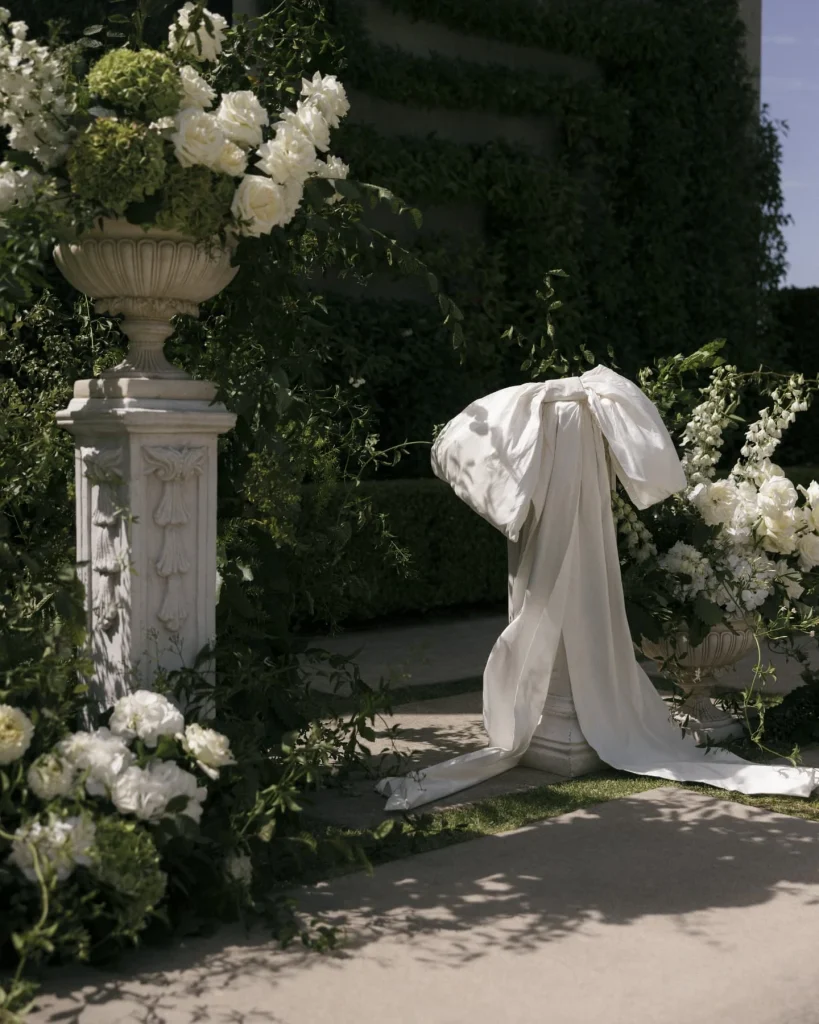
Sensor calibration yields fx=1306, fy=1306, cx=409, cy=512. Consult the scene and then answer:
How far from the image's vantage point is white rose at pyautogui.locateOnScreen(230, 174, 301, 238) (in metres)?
3.04

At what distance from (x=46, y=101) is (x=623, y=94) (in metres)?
7.63

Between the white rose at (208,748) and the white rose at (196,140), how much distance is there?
4.19ft

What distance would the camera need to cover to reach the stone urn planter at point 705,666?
4504mm

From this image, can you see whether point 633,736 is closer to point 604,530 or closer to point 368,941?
point 604,530

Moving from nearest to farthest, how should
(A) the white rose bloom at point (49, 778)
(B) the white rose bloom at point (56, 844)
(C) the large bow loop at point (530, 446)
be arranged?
1. (B) the white rose bloom at point (56, 844)
2. (A) the white rose bloom at point (49, 778)
3. (C) the large bow loop at point (530, 446)

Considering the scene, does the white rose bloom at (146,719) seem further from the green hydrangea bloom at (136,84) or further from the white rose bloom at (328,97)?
the white rose bloom at (328,97)

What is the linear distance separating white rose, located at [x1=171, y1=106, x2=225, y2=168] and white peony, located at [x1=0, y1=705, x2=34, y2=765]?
1.28m

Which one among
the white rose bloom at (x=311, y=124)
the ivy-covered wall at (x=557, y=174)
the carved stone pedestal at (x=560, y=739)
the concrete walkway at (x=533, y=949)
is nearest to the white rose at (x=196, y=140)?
the white rose bloom at (x=311, y=124)

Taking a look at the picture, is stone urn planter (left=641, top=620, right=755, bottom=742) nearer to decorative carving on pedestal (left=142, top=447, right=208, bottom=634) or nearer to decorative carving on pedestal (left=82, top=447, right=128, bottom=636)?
decorative carving on pedestal (left=142, top=447, right=208, bottom=634)

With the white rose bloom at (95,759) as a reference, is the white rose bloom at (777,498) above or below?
above

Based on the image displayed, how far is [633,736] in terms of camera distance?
427 centimetres

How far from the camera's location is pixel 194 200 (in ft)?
9.82

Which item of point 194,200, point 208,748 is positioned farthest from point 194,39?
point 208,748

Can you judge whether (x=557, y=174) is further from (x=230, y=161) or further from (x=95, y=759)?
(x=95, y=759)
